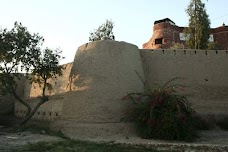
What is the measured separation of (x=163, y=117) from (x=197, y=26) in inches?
505

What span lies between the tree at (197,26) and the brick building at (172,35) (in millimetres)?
6058

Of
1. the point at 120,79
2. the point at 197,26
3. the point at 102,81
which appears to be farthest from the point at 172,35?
the point at 102,81

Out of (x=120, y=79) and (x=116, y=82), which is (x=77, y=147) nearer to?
(x=116, y=82)

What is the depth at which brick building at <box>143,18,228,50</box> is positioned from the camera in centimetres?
2877

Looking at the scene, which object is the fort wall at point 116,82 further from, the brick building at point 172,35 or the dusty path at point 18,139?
the brick building at point 172,35

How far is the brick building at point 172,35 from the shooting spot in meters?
28.8

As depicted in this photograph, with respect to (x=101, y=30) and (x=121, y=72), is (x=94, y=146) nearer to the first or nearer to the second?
(x=121, y=72)

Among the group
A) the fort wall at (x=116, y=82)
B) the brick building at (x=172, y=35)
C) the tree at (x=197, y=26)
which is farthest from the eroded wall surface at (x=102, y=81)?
the brick building at (x=172, y=35)

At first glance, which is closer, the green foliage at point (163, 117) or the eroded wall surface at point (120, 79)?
the green foliage at point (163, 117)

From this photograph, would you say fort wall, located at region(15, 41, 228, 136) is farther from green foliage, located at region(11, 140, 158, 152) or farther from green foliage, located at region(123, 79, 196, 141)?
green foliage, located at region(11, 140, 158, 152)

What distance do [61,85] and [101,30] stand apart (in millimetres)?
8902

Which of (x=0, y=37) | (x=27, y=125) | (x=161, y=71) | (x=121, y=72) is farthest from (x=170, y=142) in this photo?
(x=0, y=37)

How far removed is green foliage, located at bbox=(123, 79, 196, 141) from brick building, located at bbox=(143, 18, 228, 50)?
57.0 ft

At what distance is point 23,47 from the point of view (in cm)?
1349
